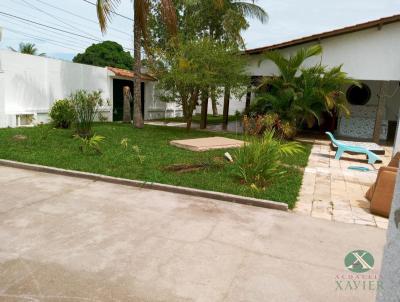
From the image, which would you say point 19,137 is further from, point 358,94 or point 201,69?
point 358,94

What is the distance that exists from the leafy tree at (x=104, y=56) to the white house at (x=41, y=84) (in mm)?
22705

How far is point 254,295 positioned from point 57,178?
491 centimetres

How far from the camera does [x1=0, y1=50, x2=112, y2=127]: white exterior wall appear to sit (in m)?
12.5

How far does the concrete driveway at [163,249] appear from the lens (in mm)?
2951

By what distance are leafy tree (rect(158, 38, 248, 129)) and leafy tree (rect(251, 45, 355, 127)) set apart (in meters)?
1.29

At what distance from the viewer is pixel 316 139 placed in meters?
14.6

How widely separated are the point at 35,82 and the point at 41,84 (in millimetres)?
299

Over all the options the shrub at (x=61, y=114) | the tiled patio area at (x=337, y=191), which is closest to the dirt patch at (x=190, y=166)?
the tiled patio area at (x=337, y=191)

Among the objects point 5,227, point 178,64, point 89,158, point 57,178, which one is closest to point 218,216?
point 5,227

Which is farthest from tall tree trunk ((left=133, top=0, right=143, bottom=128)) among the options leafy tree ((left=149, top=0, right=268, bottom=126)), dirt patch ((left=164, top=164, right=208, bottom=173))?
dirt patch ((left=164, top=164, right=208, bottom=173))

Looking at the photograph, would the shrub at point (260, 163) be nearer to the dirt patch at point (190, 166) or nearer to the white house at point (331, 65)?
the dirt patch at point (190, 166)

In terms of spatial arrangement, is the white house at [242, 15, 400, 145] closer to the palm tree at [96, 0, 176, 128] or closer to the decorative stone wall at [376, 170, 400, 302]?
the palm tree at [96, 0, 176, 128]

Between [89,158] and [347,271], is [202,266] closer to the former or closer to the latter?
[347,271]

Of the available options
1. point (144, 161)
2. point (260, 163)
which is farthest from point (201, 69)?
point (260, 163)
